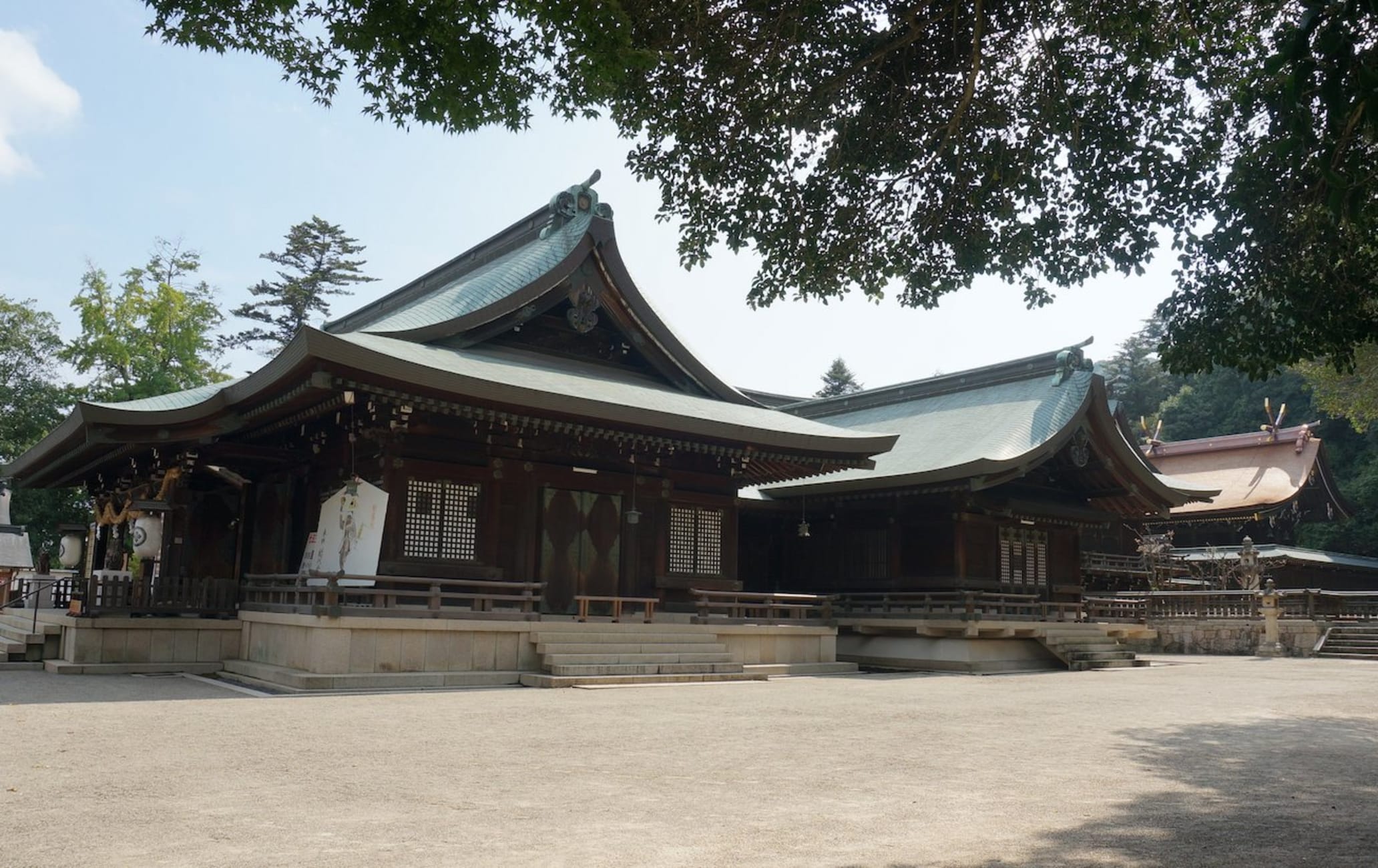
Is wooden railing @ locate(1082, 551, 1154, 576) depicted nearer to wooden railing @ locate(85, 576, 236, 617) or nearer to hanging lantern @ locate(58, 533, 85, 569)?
wooden railing @ locate(85, 576, 236, 617)

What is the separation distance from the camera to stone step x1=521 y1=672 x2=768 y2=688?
46.2 ft

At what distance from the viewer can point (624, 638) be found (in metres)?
16.0

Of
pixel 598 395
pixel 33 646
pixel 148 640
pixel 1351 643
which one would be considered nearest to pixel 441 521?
pixel 598 395

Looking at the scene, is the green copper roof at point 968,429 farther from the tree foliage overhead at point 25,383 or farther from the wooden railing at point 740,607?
the tree foliage overhead at point 25,383

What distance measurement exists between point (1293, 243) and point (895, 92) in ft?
11.7

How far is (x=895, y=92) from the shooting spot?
30.6 feet

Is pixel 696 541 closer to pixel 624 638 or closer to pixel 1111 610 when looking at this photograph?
pixel 624 638

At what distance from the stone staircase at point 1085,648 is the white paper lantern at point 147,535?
1687 cm

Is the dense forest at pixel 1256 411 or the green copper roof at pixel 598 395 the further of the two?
the dense forest at pixel 1256 411

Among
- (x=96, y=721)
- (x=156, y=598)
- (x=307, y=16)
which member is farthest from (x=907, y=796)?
(x=156, y=598)

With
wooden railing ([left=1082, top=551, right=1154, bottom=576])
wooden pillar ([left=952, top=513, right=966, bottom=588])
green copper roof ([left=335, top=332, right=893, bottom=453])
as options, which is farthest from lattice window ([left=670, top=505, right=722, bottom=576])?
wooden railing ([left=1082, top=551, right=1154, bottom=576])

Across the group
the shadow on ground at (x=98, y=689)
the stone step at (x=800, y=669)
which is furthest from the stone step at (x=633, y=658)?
the shadow on ground at (x=98, y=689)

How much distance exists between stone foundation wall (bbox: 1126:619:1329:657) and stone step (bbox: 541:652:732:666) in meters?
16.8

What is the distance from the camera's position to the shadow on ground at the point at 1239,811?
16.1 feet
